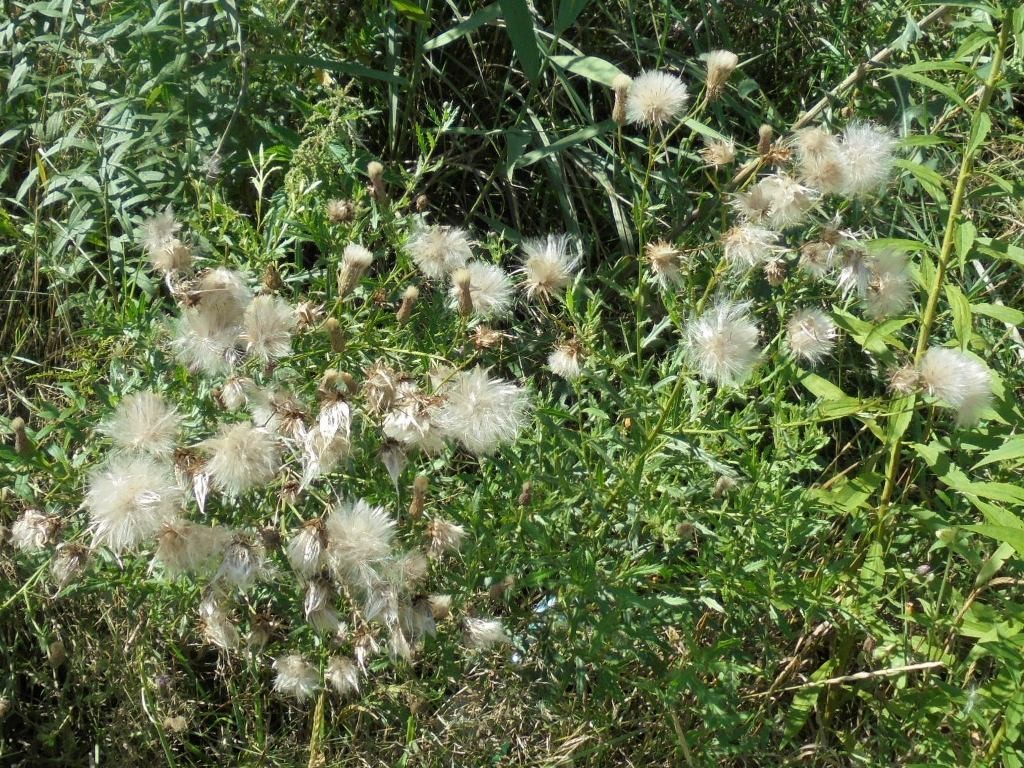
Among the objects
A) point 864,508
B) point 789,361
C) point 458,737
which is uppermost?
point 789,361

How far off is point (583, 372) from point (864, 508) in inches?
27.2

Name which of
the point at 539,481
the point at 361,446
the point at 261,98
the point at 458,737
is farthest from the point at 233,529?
the point at 261,98

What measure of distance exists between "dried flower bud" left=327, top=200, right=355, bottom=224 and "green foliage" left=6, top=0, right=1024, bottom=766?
1.7 inches

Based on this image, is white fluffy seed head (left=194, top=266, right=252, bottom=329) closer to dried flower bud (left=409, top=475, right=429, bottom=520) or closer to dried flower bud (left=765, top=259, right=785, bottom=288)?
dried flower bud (left=409, top=475, right=429, bottom=520)

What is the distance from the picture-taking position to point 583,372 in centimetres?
178

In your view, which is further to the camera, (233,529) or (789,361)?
(789,361)

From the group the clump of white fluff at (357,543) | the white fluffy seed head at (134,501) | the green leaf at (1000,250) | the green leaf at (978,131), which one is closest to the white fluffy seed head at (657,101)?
the green leaf at (978,131)

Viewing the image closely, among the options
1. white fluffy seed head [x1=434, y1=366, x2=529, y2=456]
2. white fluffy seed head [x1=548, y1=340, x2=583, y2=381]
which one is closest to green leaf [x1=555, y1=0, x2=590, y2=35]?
white fluffy seed head [x1=548, y1=340, x2=583, y2=381]

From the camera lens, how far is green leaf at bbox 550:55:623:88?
227cm

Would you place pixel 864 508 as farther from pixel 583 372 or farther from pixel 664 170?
pixel 664 170

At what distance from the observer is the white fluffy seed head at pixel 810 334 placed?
5.93 ft

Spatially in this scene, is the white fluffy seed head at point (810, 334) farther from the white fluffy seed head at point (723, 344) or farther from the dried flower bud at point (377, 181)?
the dried flower bud at point (377, 181)

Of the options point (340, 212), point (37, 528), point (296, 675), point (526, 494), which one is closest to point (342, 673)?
point (296, 675)

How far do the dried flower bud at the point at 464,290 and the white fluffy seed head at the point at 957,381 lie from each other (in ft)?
2.24
